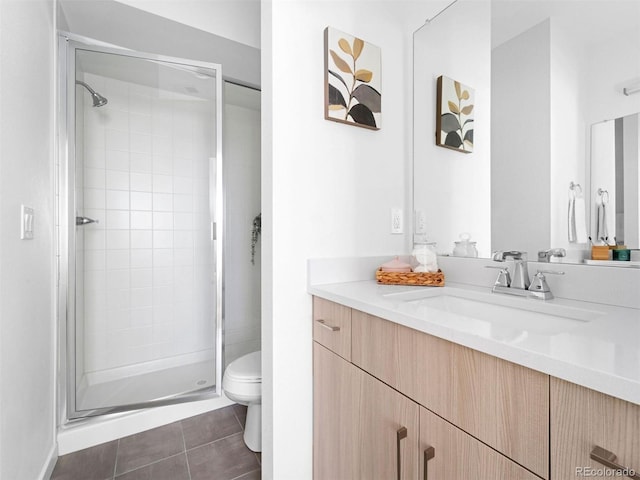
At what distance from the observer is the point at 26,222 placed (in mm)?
1171

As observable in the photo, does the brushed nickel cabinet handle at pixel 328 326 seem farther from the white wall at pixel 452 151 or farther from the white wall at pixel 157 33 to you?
the white wall at pixel 157 33

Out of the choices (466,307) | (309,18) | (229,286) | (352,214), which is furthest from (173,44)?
(466,307)

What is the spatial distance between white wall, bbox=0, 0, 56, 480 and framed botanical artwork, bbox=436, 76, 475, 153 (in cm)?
163

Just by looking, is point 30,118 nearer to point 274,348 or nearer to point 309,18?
point 309,18

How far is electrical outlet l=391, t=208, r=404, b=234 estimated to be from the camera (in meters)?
1.51

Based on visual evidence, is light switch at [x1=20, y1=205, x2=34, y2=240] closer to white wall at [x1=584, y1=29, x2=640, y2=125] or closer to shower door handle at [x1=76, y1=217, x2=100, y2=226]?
shower door handle at [x1=76, y1=217, x2=100, y2=226]

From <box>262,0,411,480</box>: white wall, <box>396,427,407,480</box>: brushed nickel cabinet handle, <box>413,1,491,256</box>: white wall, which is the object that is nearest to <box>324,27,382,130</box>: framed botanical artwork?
<box>262,0,411,480</box>: white wall

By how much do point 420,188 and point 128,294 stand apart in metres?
2.11

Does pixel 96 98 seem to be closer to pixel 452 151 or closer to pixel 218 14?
pixel 218 14

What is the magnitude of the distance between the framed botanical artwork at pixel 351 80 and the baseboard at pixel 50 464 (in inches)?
76.8

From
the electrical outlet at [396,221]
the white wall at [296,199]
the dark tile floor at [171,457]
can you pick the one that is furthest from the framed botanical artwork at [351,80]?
the dark tile floor at [171,457]

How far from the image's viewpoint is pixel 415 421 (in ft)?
2.53

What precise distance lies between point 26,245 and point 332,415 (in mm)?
1300

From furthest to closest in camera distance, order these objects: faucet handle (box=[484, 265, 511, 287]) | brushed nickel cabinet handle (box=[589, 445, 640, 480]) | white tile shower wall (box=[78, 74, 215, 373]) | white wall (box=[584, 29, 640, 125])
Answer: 1. white tile shower wall (box=[78, 74, 215, 373])
2. faucet handle (box=[484, 265, 511, 287])
3. white wall (box=[584, 29, 640, 125])
4. brushed nickel cabinet handle (box=[589, 445, 640, 480])
